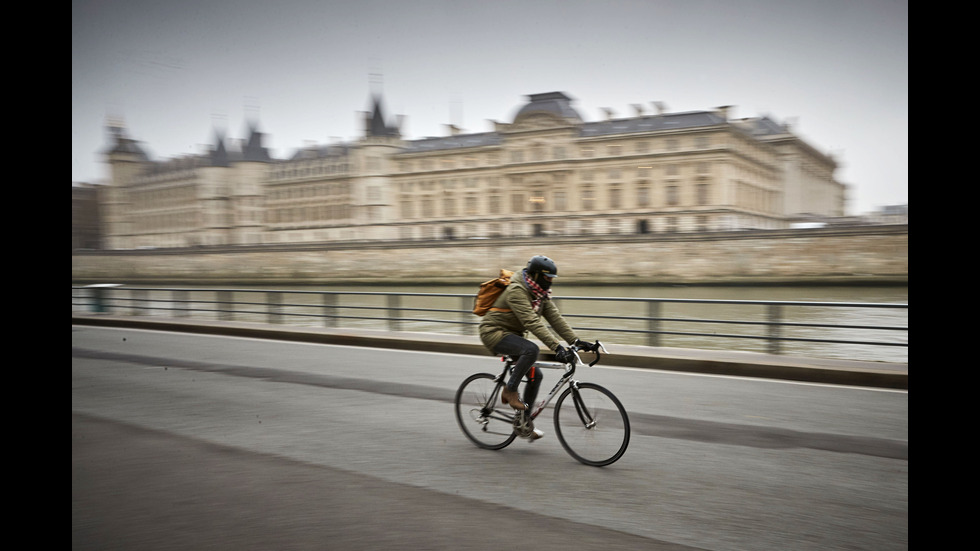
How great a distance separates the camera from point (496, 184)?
67.8 metres

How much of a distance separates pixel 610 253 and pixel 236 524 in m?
42.5

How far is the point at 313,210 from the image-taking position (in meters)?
71.2

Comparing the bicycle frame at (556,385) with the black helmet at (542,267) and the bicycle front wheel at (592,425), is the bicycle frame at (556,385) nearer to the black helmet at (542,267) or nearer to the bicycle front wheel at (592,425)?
the bicycle front wheel at (592,425)

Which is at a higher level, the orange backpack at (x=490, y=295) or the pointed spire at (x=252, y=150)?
the pointed spire at (x=252, y=150)

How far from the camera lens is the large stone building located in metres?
57.4

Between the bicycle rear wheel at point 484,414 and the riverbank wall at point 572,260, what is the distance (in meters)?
34.3

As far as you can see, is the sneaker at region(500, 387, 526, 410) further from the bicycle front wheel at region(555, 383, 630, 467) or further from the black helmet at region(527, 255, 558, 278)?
the black helmet at region(527, 255, 558, 278)

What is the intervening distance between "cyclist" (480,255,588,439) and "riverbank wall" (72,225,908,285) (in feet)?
114

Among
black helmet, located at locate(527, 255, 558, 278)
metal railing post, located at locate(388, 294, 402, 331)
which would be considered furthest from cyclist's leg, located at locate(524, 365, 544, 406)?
metal railing post, located at locate(388, 294, 402, 331)

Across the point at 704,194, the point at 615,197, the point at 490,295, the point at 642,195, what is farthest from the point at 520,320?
the point at 615,197

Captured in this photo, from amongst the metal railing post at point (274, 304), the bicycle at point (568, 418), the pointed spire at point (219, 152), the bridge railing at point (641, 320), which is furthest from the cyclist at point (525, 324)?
the pointed spire at point (219, 152)

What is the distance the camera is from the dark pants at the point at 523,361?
16.0 feet
